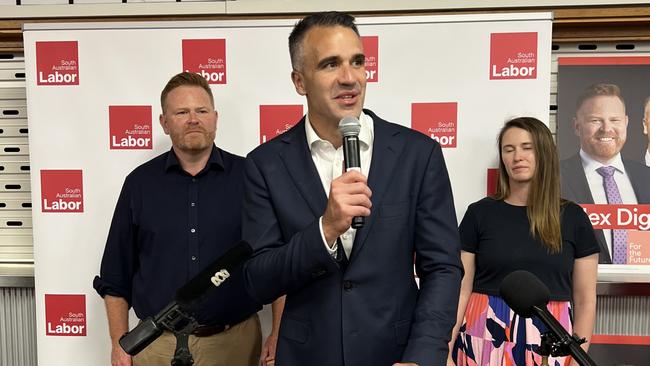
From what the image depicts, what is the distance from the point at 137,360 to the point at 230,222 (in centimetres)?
70

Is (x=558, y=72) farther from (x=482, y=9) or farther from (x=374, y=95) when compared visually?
(x=374, y=95)

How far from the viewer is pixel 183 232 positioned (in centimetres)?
219

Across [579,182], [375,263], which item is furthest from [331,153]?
[579,182]

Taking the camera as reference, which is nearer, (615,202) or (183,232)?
(183,232)

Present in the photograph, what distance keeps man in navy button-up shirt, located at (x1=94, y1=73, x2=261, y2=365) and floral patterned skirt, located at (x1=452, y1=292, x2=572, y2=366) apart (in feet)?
2.99

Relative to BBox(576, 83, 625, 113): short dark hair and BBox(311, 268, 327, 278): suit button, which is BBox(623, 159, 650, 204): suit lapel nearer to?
BBox(576, 83, 625, 113): short dark hair

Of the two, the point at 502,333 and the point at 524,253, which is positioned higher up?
the point at 524,253

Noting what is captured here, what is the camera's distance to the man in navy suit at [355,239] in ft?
4.19

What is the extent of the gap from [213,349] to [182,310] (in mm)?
1119

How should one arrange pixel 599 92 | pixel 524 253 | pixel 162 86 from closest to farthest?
pixel 524 253 → pixel 162 86 → pixel 599 92

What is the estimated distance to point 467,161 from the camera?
2453 mm

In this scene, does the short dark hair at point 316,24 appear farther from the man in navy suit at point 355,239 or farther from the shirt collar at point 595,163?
the shirt collar at point 595,163

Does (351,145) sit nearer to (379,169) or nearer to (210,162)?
(379,169)

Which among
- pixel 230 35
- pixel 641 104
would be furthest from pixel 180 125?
pixel 641 104
